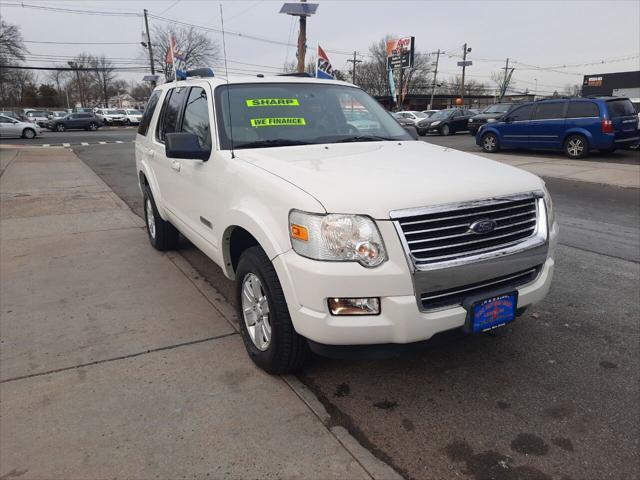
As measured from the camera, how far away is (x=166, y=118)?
4.78m

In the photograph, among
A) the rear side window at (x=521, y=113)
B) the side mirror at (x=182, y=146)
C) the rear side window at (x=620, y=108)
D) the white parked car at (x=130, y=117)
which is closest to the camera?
the side mirror at (x=182, y=146)

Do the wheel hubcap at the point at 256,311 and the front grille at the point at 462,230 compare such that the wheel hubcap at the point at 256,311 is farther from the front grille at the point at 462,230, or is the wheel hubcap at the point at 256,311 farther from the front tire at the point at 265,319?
the front grille at the point at 462,230

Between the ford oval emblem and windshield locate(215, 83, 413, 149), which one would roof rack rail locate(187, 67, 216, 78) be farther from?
the ford oval emblem

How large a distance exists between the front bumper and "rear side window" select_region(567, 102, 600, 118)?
44.3ft

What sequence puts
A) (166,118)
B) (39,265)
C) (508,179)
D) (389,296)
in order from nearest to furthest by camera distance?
(389,296) → (508,179) → (166,118) → (39,265)

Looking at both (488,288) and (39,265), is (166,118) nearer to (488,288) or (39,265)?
(39,265)

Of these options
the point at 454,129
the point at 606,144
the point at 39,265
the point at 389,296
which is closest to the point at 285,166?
the point at 389,296

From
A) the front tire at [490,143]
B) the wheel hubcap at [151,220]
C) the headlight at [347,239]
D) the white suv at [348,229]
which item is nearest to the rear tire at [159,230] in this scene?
the wheel hubcap at [151,220]

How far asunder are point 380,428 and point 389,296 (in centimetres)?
75

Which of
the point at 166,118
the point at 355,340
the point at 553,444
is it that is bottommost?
the point at 553,444

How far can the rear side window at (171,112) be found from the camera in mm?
4453

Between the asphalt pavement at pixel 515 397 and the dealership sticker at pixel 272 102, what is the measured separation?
1718mm

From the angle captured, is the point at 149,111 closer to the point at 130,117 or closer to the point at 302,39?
the point at 302,39

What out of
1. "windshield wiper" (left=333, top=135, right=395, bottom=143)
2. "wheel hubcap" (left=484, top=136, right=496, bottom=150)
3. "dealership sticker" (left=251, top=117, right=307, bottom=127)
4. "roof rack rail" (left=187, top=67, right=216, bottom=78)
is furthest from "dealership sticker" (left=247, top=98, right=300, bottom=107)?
"wheel hubcap" (left=484, top=136, right=496, bottom=150)
